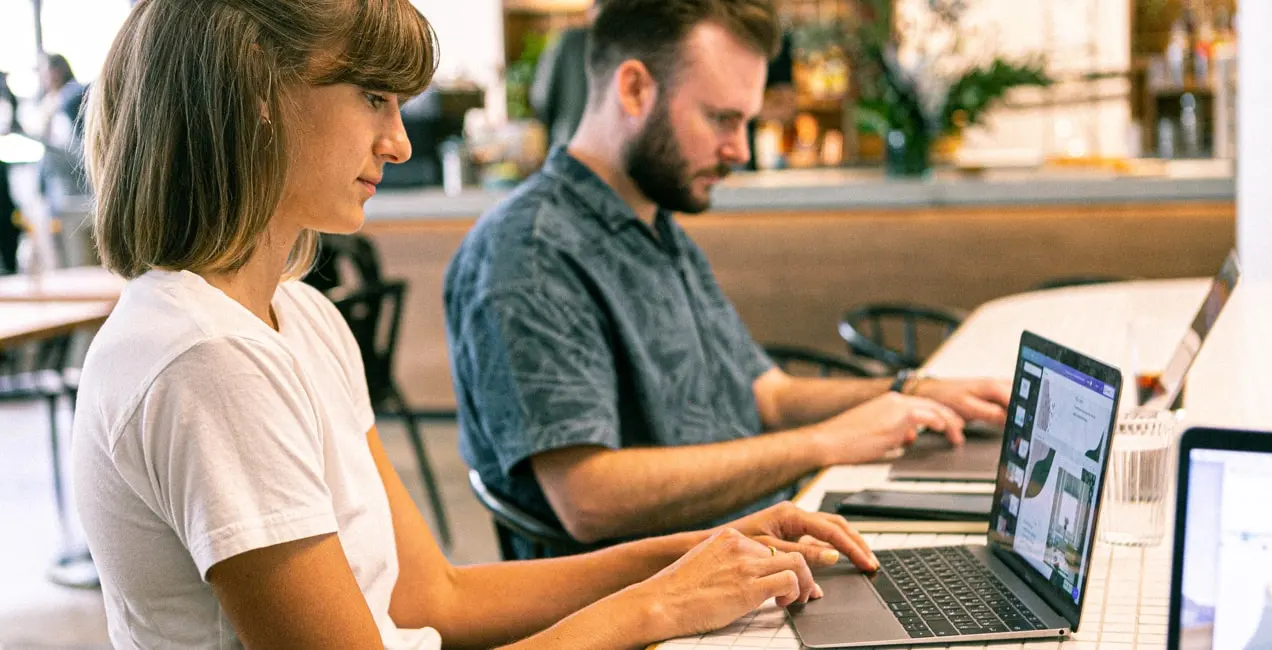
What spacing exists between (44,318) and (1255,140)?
3.17 metres

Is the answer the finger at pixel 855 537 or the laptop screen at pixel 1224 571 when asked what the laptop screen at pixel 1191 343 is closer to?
the finger at pixel 855 537

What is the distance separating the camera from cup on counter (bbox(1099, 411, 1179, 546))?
1.47 meters

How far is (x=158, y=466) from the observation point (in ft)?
3.43

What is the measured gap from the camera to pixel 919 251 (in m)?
4.97

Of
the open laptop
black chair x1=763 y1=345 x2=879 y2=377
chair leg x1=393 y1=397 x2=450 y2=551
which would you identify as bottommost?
chair leg x1=393 y1=397 x2=450 y2=551

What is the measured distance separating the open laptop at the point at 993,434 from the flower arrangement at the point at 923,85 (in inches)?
115

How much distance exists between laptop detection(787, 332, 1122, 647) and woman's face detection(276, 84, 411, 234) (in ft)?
1.90

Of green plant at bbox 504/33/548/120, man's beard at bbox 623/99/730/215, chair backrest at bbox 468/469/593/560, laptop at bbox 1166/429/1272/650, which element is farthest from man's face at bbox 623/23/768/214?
green plant at bbox 504/33/548/120

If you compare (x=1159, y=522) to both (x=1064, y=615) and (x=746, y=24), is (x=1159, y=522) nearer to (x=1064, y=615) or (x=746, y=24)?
(x=1064, y=615)

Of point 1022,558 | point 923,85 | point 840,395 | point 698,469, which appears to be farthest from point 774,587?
Result: point 923,85

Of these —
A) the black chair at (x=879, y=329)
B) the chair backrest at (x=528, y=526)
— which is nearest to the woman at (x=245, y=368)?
the chair backrest at (x=528, y=526)

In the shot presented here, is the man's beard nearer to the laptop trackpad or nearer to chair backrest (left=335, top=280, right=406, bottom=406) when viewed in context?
the laptop trackpad

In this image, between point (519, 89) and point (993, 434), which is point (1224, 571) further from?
point (519, 89)

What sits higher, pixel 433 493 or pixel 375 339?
pixel 375 339
